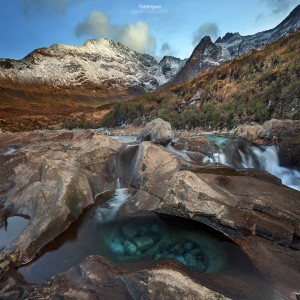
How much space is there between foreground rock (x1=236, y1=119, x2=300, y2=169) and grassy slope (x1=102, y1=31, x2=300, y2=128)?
4.26m

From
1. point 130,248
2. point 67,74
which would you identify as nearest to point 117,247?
point 130,248

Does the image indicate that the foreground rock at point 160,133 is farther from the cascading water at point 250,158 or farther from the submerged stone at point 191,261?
the submerged stone at point 191,261

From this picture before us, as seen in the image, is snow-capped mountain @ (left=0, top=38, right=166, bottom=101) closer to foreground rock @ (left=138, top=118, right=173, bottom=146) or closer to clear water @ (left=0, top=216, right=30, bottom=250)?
foreground rock @ (left=138, top=118, right=173, bottom=146)

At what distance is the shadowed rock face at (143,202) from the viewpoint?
15.0 ft

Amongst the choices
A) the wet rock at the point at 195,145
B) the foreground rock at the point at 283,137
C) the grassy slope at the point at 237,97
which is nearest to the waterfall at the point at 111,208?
the wet rock at the point at 195,145

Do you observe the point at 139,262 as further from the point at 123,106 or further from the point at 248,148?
the point at 123,106

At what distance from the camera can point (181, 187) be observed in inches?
288

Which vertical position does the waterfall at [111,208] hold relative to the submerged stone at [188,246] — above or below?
above

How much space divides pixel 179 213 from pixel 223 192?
1.32 m

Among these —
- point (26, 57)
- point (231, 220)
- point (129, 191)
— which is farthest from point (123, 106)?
point (26, 57)

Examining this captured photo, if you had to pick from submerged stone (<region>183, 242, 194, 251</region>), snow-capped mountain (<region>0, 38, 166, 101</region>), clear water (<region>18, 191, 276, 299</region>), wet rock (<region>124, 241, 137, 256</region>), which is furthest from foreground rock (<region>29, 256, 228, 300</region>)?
snow-capped mountain (<region>0, 38, 166, 101</region>)

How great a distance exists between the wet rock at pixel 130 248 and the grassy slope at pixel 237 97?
17212 millimetres

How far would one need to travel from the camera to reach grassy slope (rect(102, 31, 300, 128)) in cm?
2284

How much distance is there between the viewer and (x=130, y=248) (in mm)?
6441
